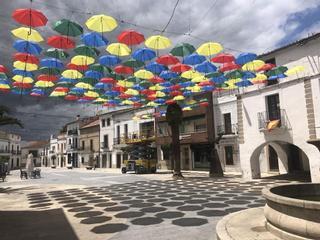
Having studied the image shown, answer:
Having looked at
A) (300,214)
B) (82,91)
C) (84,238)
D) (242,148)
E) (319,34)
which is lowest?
(84,238)

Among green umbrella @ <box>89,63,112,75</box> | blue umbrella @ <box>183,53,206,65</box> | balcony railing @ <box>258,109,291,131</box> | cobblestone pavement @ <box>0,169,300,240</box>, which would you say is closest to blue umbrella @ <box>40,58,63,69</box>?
green umbrella @ <box>89,63,112,75</box>

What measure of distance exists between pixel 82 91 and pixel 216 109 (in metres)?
16.9

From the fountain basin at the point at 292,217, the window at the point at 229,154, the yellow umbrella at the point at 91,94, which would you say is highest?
the yellow umbrella at the point at 91,94

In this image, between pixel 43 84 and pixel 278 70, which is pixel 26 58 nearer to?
pixel 43 84

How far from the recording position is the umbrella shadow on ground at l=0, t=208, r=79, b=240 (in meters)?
7.76

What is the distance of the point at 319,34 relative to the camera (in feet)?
63.0

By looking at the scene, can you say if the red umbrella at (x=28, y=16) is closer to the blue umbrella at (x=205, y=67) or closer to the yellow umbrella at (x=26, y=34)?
the yellow umbrella at (x=26, y=34)

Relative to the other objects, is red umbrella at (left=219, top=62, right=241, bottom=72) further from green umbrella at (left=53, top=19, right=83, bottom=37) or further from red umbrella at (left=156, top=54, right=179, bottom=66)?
green umbrella at (left=53, top=19, right=83, bottom=37)

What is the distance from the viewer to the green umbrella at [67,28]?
11.6 meters

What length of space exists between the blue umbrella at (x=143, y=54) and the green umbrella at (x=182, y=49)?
1031 millimetres

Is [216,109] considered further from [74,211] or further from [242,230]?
[242,230]

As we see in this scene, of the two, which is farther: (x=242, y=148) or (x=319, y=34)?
(x=242, y=148)

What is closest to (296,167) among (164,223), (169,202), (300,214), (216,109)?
(216,109)

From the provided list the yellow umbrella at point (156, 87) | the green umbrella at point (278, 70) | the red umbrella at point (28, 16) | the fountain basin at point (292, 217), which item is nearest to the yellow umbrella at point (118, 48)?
the red umbrella at point (28, 16)
